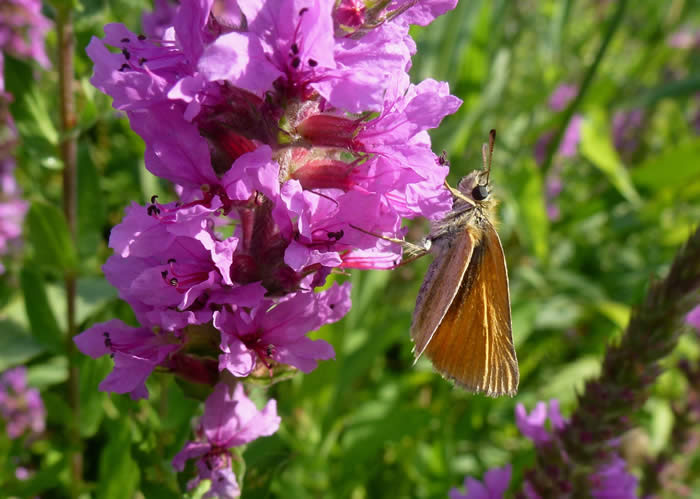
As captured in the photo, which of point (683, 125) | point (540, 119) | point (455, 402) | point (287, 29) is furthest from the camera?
point (683, 125)

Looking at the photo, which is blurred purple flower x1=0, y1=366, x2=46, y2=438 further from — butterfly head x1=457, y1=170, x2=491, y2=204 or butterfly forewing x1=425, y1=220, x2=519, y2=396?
butterfly head x1=457, y1=170, x2=491, y2=204

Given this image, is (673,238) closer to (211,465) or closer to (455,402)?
(455,402)

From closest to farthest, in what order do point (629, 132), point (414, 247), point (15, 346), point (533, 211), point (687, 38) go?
point (414, 247), point (15, 346), point (533, 211), point (629, 132), point (687, 38)

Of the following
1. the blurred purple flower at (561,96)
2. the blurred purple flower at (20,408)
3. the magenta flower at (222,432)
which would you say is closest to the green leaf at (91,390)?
the magenta flower at (222,432)

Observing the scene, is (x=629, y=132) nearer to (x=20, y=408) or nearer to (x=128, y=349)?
(x=20, y=408)

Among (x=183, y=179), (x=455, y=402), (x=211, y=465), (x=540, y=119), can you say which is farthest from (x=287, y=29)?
(x=540, y=119)

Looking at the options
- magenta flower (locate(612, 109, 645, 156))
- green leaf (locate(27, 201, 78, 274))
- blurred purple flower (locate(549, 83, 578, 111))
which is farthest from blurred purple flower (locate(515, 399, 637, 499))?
blurred purple flower (locate(549, 83, 578, 111))

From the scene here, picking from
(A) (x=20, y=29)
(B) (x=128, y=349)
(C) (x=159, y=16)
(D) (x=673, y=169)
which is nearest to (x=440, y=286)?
(B) (x=128, y=349)
